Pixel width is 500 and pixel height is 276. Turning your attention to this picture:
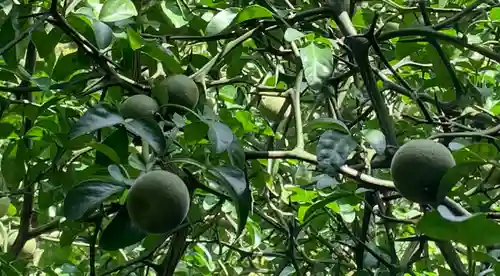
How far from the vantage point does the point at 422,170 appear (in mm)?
700

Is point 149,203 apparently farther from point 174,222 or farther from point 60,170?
point 60,170

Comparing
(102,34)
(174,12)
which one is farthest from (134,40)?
(174,12)

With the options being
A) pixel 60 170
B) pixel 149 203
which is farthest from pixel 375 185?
pixel 60 170

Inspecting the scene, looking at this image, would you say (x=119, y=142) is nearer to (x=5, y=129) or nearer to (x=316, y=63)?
(x=316, y=63)

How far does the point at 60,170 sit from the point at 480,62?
77 centimetres

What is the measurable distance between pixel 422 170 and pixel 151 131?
0.28 m

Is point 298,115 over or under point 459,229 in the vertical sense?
under

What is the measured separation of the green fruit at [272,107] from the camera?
165cm

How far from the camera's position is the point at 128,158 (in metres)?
0.83

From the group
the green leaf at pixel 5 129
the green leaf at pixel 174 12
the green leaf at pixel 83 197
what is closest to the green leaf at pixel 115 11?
the green leaf at pixel 174 12

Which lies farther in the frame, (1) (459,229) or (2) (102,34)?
(2) (102,34)

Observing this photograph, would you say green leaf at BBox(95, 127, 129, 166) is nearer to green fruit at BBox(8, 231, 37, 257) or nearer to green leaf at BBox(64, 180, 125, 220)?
green leaf at BBox(64, 180, 125, 220)

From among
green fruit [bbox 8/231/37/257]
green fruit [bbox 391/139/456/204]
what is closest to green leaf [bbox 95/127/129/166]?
green fruit [bbox 391/139/456/204]

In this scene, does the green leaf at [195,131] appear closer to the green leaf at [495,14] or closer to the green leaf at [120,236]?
the green leaf at [120,236]
